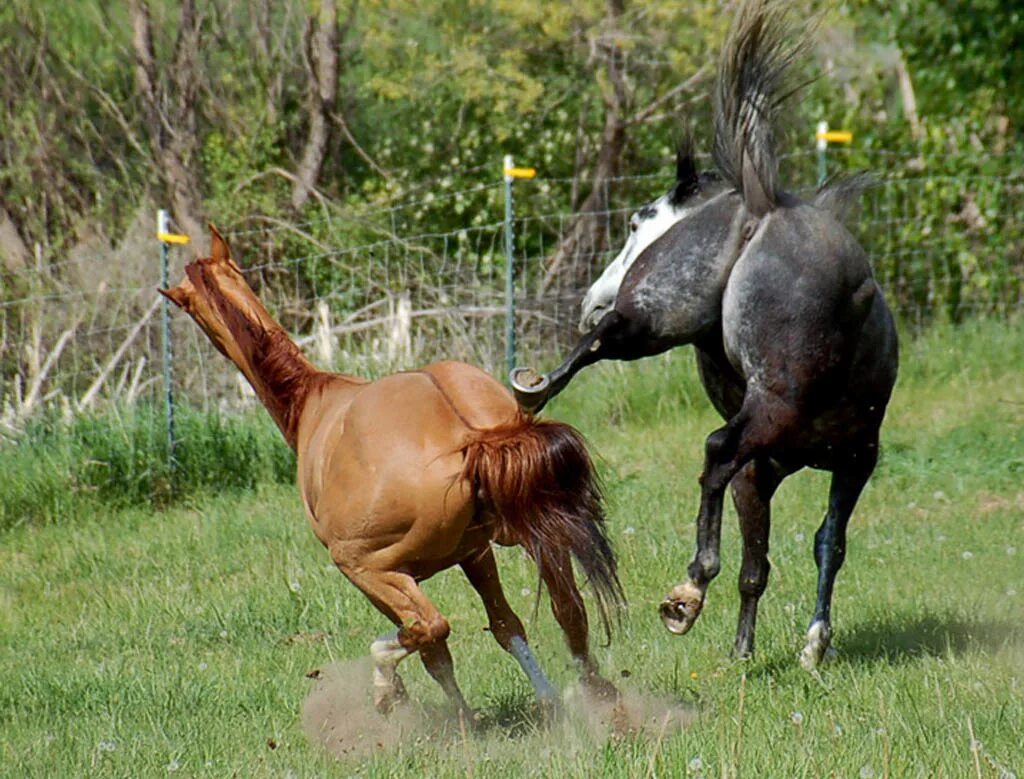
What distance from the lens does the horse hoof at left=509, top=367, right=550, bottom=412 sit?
5.08 m

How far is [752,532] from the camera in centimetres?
615

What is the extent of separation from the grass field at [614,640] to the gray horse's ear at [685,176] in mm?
1647

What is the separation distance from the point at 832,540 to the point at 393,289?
8388 millimetres

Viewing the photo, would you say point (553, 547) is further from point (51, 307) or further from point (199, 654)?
point (51, 307)

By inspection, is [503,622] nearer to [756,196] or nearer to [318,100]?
[756,196]

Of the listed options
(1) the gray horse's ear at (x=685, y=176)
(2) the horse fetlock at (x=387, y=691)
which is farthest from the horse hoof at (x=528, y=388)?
(1) the gray horse's ear at (x=685, y=176)

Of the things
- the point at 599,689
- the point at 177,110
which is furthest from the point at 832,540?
the point at 177,110

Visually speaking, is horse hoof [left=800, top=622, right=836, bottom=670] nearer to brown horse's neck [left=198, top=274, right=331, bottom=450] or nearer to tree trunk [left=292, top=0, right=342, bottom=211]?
brown horse's neck [left=198, top=274, right=331, bottom=450]

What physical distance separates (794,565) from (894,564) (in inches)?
20.8

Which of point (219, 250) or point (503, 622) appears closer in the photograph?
point (503, 622)

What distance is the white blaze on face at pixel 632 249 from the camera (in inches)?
233

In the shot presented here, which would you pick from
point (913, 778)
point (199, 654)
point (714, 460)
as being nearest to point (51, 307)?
point (199, 654)

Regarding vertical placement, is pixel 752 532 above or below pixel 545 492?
below

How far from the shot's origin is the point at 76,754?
5.14 metres
